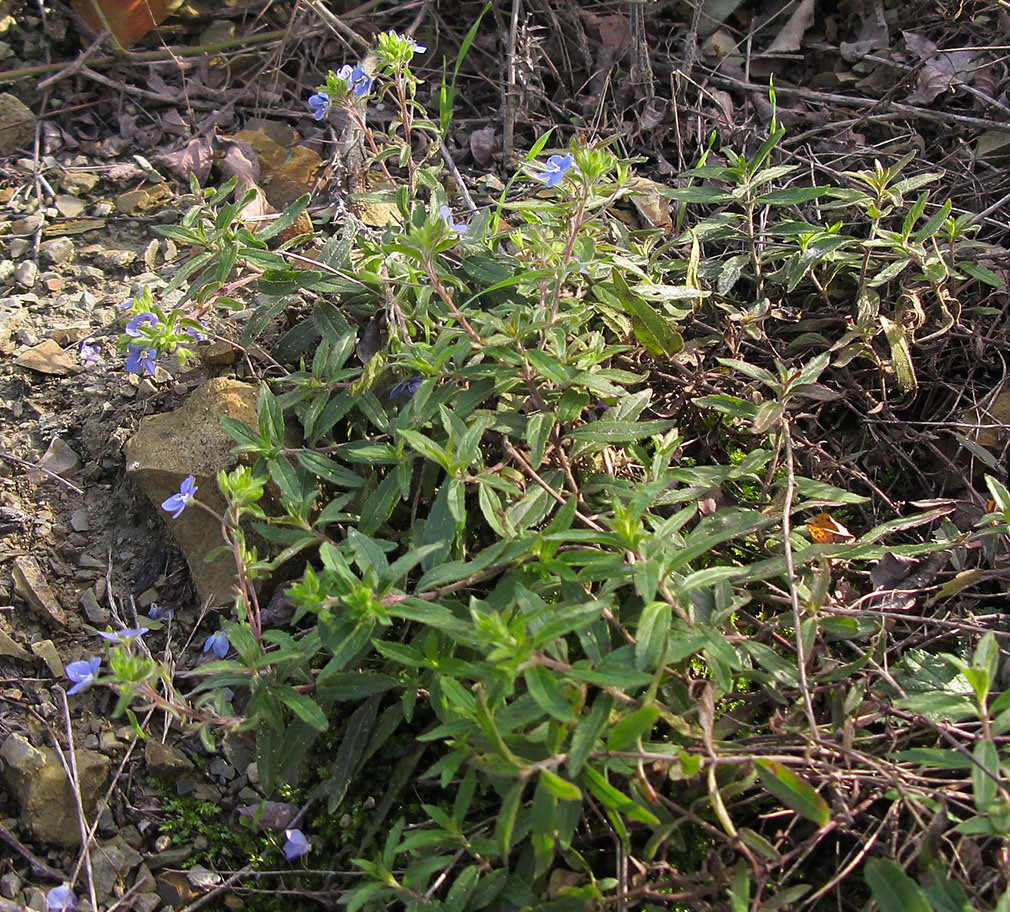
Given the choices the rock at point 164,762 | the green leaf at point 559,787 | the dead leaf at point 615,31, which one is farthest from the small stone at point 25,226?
the green leaf at point 559,787

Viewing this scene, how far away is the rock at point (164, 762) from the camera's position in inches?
99.4

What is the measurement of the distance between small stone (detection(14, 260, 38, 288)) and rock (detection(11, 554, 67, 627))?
3.88 ft

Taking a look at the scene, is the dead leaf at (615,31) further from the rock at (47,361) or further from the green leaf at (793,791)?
the green leaf at (793,791)

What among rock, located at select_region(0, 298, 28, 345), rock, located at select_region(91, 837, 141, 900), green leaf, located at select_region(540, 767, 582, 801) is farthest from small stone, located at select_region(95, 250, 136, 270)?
green leaf, located at select_region(540, 767, 582, 801)

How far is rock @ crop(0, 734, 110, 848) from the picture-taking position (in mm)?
2410

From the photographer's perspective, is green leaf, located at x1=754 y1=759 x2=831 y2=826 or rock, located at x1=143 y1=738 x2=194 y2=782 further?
rock, located at x1=143 y1=738 x2=194 y2=782

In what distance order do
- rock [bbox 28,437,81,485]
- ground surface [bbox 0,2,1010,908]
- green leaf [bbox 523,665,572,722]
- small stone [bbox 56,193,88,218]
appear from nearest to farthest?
green leaf [bbox 523,665,572,722]
ground surface [bbox 0,2,1010,908]
rock [bbox 28,437,81,485]
small stone [bbox 56,193,88,218]

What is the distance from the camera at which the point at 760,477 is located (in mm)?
2990

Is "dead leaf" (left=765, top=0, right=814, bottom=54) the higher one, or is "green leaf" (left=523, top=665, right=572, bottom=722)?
"dead leaf" (left=765, top=0, right=814, bottom=54)

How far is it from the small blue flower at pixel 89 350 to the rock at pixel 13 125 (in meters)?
1.28

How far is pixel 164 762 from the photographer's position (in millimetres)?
2521

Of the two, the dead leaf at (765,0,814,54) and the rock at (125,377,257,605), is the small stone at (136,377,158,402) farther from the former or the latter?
the dead leaf at (765,0,814,54)

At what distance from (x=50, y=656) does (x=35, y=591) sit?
0.21 m

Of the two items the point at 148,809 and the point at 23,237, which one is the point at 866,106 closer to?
the point at 23,237
